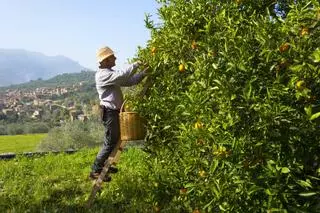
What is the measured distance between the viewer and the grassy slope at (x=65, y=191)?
616cm

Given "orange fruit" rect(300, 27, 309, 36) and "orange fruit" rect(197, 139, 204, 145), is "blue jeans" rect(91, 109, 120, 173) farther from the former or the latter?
"orange fruit" rect(300, 27, 309, 36)

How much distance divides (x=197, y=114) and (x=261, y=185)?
0.88 metres

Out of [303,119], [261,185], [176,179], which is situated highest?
[303,119]

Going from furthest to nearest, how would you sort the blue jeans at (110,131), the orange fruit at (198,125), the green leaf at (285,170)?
1. the blue jeans at (110,131)
2. the orange fruit at (198,125)
3. the green leaf at (285,170)

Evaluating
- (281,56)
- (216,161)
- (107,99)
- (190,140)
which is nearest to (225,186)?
(216,161)

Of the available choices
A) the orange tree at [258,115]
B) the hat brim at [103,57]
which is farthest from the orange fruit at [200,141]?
the hat brim at [103,57]

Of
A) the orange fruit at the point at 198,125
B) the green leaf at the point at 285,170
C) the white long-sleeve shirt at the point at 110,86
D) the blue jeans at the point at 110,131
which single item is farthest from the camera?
the blue jeans at the point at 110,131

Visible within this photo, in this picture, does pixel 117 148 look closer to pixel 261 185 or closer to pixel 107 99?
pixel 107 99

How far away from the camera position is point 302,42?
3506 millimetres

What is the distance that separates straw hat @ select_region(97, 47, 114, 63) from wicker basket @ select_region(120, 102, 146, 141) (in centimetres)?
108

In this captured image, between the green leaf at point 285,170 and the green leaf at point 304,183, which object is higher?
the green leaf at point 285,170

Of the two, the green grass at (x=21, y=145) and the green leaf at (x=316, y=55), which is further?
the green grass at (x=21, y=145)

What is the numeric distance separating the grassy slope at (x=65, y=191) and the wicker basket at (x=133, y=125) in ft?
1.37

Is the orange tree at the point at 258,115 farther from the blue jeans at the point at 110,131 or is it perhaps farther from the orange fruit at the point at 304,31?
the blue jeans at the point at 110,131
